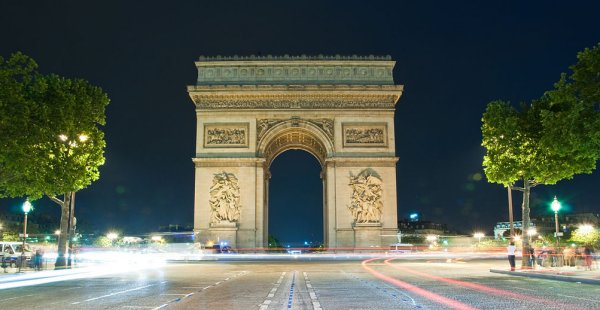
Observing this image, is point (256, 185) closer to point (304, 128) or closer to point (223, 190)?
point (223, 190)

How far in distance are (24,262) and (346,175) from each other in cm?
2855

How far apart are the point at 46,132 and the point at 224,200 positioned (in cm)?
2508

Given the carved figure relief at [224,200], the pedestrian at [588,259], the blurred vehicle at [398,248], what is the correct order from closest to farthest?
the pedestrian at [588,259], the blurred vehicle at [398,248], the carved figure relief at [224,200]

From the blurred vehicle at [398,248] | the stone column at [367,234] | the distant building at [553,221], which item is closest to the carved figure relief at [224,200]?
the stone column at [367,234]

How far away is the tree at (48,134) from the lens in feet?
80.0

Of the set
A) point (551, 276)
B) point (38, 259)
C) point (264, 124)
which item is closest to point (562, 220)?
point (264, 124)

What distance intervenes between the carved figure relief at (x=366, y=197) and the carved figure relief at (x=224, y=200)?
32.5 feet

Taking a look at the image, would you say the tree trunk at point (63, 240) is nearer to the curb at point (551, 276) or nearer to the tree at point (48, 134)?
the tree at point (48, 134)

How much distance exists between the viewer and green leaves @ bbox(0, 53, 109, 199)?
24328 mm

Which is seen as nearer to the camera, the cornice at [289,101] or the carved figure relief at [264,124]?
the carved figure relief at [264,124]

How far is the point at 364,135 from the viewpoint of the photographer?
52.6m

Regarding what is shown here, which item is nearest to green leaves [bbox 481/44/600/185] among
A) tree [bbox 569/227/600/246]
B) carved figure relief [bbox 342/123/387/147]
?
tree [bbox 569/227/600/246]

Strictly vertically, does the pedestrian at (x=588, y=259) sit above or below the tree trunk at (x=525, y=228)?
below

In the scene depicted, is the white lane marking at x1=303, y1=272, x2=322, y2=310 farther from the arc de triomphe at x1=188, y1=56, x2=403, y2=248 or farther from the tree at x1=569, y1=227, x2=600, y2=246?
the tree at x1=569, y1=227, x2=600, y2=246
